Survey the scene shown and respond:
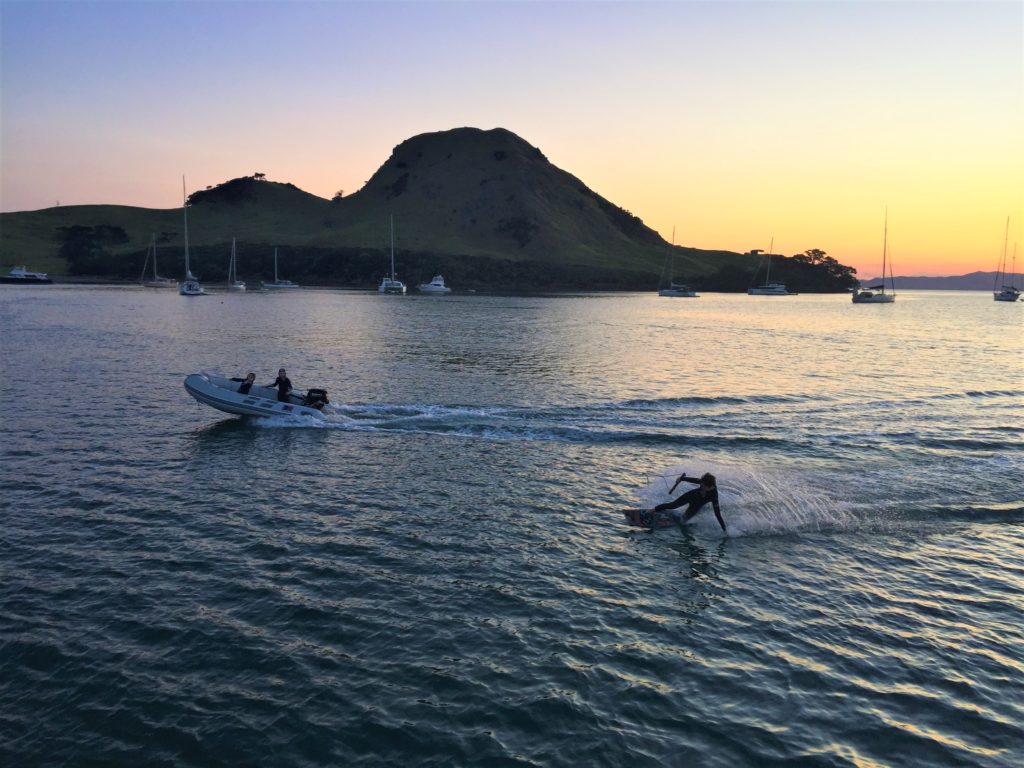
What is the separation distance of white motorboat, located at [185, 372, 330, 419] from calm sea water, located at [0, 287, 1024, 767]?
74 cm

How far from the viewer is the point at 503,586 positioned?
15.3 metres

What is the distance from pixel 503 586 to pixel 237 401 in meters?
19.5

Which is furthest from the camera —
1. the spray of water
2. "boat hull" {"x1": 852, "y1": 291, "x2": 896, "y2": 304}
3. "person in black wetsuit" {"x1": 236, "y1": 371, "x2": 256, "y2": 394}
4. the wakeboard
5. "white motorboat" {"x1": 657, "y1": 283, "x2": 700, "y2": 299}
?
"white motorboat" {"x1": 657, "y1": 283, "x2": 700, "y2": 299}

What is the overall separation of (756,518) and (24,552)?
1890 centimetres

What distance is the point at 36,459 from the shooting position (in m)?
23.8

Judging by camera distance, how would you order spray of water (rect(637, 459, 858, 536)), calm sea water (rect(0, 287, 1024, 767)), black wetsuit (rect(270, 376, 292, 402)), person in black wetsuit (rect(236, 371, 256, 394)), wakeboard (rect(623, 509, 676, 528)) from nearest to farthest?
calm sea water (rect(0, 287, 1024, 767)) < wakeboard (rect(623, 509, 676, 528)) < spray of water (rect(637, 459, 858, 536)) < person in black wetsuit (rect(236, 371, 256, 394)) < black wetsuit (rect(270, 376, 292, 402))

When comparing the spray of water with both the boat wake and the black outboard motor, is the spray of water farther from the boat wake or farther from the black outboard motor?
the black outboard motor

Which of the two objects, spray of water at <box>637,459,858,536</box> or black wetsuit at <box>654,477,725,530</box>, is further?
spray of water at <box>637,459,858,536</box>

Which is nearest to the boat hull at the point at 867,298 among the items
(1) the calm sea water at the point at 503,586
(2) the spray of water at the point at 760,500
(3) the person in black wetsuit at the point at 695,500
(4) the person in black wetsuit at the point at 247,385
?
(1) the calm sea water at the point at 503,586

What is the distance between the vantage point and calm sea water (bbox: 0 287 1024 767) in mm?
10664

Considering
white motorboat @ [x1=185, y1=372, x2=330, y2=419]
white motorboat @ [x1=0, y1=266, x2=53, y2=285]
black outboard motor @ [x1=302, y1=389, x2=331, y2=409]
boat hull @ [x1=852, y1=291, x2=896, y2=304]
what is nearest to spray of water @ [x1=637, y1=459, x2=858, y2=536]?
black outboard motor @ [x1=302, y1=389, x2=331, y2=409]

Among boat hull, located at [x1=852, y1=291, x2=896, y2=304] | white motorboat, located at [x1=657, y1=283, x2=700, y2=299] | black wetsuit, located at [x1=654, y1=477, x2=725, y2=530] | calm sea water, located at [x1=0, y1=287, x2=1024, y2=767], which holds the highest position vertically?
white motorboat, located at [x1=657, y1=283, x2=700, y2=299]

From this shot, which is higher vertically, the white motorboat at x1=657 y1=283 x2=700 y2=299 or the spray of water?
the white motorboat at x1=657 y1=283 x2=700 y2=299

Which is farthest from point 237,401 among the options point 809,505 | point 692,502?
point 809,505
